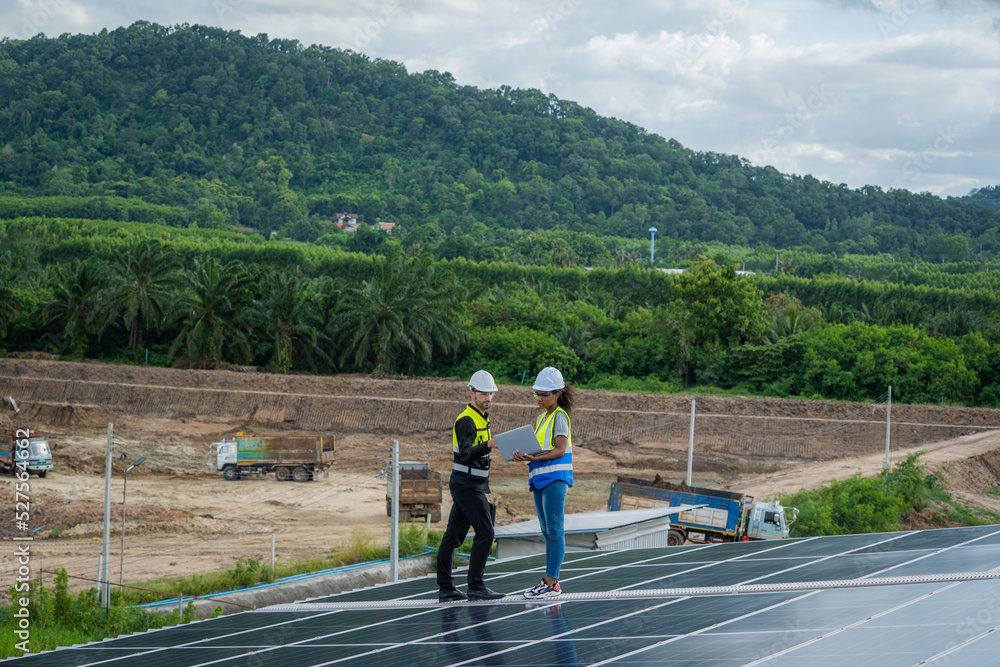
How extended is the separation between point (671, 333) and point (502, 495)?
18717 millimetres

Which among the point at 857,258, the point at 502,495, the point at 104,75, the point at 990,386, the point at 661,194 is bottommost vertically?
the point at 502,495

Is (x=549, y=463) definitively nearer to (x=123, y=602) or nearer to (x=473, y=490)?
(x=473, y=490)

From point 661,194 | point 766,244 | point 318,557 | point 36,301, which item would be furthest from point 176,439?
point 661,194

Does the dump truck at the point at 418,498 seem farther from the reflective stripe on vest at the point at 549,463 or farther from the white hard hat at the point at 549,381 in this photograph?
the white hard hat at the point at 549,381

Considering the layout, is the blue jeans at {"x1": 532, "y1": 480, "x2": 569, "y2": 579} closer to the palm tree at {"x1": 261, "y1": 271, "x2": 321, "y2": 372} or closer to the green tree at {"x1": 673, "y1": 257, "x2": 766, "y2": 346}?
the green tree at {"x1": 673, "y1": 257, "x2": 766, "y2": 346}

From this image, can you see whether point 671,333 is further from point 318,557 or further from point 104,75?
point 104,75

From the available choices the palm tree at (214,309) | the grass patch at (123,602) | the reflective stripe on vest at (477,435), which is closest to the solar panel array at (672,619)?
the reflective stripe on vest at (477,435)

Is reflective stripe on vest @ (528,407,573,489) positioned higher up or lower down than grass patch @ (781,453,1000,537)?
higher up

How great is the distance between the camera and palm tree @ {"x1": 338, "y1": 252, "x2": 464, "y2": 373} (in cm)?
4447

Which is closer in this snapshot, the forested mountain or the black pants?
the black pants

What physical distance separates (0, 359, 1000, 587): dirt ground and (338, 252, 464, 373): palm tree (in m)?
2.43

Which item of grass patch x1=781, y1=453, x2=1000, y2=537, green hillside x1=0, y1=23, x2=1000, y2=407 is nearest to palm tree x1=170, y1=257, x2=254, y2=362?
green hillside x1=0, y1=23, x2=1000, y2=407

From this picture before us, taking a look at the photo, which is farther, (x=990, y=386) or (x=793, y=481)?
(x=990, y=386)

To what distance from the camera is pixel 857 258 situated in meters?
95.4
